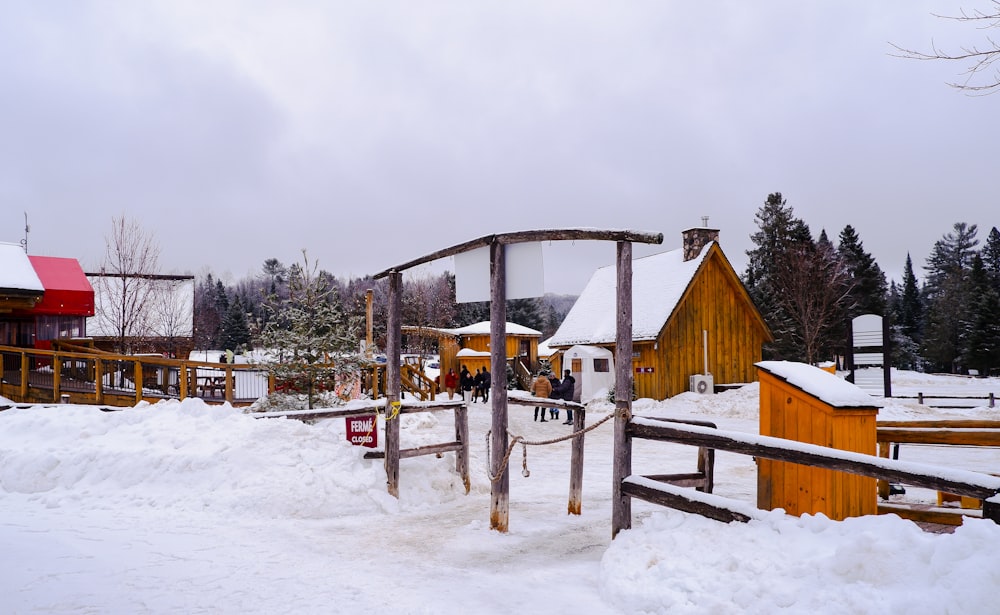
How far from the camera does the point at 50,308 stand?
20.1 m

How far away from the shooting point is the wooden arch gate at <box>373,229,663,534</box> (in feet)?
19.0

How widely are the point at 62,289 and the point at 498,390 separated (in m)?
19.5

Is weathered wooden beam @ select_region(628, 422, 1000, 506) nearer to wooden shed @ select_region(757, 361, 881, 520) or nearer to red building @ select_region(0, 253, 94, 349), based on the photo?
wooden shed @ select_region(757, 361, 881, 520)

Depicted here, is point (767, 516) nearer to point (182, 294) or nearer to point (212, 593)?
point (212, 593)

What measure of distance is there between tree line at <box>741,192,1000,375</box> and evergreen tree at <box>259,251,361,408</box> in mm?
32216

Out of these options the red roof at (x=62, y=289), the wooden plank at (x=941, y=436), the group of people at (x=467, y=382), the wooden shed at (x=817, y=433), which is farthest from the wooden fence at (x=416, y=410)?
the group of people at (x=467, y=382)

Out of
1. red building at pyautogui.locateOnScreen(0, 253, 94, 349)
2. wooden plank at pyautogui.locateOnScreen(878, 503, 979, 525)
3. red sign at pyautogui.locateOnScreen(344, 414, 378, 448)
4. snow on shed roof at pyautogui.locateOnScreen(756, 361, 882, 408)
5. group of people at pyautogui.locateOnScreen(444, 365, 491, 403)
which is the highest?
red building at pyautogui.locateOnScreen(0, 253, 94, 349)

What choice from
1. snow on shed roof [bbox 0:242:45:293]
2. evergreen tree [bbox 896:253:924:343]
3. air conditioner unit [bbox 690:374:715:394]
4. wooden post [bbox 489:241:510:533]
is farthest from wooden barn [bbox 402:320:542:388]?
evergreen tree [bbox 896:253:924:343]

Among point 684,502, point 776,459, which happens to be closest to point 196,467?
point 684,502

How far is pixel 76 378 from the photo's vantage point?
656 inches

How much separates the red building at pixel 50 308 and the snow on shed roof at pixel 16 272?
936mm

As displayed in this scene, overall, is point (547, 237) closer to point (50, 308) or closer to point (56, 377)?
point (56, 377)

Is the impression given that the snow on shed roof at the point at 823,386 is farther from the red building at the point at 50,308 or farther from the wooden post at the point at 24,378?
the red building at the point at 50,308

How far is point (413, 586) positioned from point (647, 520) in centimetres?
200
